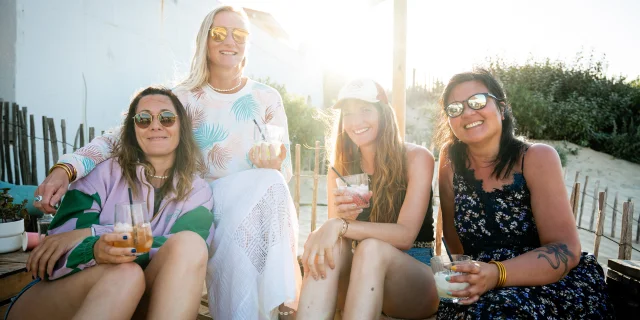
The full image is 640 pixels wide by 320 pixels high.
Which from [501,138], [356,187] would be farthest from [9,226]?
[501,138]

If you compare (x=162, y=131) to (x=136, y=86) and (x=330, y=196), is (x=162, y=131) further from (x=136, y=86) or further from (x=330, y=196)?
(x=136, y=86)

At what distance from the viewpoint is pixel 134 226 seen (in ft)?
6.28

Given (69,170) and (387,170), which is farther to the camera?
(387,170)

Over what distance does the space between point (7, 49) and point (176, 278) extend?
21.7 ft

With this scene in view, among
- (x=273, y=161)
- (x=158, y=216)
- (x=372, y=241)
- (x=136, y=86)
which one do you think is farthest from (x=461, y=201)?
(x=136, y=86)

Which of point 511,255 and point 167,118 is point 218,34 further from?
point 511,255

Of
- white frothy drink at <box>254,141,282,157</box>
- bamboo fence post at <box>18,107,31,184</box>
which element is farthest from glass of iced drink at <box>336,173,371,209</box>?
bamboo fence post at <box>18,107,31,184</box>

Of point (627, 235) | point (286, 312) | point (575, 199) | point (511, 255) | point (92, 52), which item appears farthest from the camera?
point (92, 52)

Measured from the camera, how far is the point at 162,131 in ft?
8.25

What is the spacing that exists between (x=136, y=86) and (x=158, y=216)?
Result: 874 cm

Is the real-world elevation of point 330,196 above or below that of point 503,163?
below

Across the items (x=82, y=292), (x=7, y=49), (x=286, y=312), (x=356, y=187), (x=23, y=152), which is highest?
(x=7, y=49)

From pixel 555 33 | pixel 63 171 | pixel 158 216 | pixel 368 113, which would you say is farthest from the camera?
pixel 555 33

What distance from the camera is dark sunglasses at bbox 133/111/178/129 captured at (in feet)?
8.16
